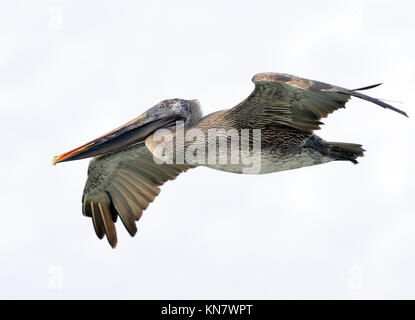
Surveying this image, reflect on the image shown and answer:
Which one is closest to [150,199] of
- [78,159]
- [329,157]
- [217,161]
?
[78,159]

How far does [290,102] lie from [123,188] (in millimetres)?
3733

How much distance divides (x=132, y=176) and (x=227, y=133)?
264cm

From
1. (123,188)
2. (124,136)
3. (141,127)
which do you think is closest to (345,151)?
(141,127)

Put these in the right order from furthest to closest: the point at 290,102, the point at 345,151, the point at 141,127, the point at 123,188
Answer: the point at 123,188 → the point at 141,127 → the point at 345,151 → the point at 290,102

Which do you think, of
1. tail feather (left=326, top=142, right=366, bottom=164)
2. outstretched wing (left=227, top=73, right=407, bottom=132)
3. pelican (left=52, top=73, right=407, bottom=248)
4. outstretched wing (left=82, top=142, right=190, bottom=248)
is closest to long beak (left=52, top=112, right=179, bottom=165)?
pelican (left=52, top=73, right=407, bottom=248)

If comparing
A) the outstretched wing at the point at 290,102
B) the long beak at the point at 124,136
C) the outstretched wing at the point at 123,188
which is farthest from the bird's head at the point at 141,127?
the outstretched wing at the point at 290,102

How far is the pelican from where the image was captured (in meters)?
10.5

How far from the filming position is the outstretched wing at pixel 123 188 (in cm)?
1303

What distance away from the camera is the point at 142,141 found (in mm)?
12508

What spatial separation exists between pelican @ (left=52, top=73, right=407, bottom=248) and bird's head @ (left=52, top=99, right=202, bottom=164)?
0.01 metres

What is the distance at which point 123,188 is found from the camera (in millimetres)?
13234

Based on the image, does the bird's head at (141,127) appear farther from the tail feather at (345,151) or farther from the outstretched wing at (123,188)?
the tail feather at (345,151)

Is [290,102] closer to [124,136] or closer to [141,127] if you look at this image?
[141,127]

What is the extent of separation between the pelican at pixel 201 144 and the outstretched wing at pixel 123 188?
0.02m
